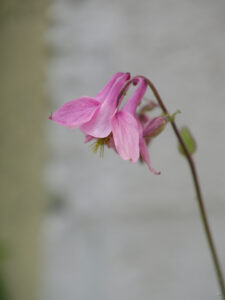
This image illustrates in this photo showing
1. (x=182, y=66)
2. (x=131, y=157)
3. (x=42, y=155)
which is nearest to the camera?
(x=131, y=157)

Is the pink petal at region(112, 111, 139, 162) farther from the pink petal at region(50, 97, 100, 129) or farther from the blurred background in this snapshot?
the blurred background

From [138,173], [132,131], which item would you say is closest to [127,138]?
[132,131]

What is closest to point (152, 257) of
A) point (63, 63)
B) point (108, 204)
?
point (108, 204)

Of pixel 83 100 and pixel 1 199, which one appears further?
pixel 1 199

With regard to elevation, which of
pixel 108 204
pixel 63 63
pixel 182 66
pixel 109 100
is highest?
pixel 63 63

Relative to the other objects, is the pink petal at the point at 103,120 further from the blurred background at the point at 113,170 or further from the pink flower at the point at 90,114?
the blurred background at the point at 113,170

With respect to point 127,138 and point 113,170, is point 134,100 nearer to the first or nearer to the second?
point 127,138

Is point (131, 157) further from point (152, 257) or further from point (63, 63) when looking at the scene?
point (63, 63)
